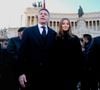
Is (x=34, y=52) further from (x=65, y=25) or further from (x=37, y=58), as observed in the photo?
(x=65, y=25)

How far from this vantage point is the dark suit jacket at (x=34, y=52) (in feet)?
19.9

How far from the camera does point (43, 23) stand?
6.21 metres

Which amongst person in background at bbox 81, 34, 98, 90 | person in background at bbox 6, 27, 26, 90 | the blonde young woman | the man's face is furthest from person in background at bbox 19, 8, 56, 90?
person in background at bbox 6, 27, 26, 90

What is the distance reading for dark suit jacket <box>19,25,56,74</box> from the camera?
6.06 m

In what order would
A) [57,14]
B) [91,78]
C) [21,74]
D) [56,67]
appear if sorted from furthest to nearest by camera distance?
[57,14], [91,78], [56,67], [21,74]

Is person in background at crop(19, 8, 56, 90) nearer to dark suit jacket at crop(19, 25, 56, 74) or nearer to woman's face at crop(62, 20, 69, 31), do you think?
dark suit jacket at crop(19, 25, 56, 74)

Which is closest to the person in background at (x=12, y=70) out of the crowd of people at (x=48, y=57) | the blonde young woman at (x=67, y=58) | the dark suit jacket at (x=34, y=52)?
the crowd of people at (x=48, y=57)

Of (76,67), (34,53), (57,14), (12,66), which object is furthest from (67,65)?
(57,14)

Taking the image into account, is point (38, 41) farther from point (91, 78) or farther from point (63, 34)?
point (91, 78)

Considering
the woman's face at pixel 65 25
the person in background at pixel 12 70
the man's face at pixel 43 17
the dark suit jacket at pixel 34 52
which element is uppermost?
the man's face at pixel 43 17

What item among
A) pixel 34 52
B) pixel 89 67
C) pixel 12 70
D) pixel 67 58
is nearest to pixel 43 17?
pixel 34 52

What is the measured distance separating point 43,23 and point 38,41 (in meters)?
0.30

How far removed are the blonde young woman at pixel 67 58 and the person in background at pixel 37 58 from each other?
346mm

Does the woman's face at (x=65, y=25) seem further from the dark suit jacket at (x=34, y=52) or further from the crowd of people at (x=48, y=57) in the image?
the dark suit jacket at (x=34, y=52)
